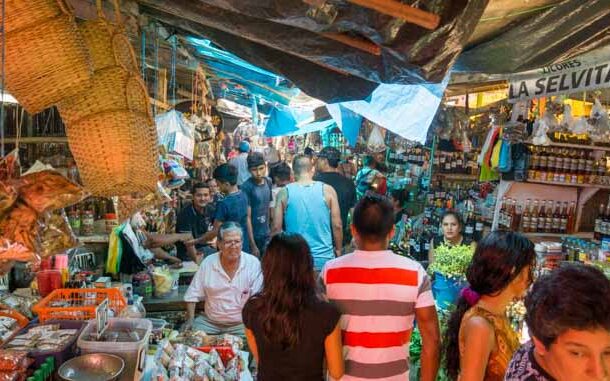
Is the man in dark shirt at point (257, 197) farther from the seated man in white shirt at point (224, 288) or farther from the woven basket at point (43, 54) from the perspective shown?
the woven basket at point (43, 54)

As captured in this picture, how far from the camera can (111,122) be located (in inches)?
74.1

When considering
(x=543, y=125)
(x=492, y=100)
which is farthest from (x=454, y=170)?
(x=543, y=125)

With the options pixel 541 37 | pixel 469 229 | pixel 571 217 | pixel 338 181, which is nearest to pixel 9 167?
pixel 541 37

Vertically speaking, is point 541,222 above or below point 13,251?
below

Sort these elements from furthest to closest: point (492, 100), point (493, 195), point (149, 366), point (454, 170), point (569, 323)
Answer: point (454, 170), point (492, 100), point (493, 195), point (149, 366), point (569, 323)

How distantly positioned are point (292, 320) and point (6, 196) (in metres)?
1.41

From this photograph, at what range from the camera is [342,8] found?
6.84 feet

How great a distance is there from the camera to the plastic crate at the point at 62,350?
2.25 metres

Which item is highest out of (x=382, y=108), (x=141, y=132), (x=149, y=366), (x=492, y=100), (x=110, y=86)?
(x=492, y=100)

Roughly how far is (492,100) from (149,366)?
21.6 feet

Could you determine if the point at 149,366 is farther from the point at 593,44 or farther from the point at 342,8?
the point at 593,44

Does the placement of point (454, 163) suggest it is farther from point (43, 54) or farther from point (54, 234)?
point (43, 54)

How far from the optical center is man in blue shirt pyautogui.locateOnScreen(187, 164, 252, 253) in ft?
18.0

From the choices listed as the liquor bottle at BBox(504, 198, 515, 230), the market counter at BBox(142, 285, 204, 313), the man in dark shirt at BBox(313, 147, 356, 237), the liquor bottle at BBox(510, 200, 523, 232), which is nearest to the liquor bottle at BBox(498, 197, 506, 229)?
the liquor bottle at BBox(504, 198, 515, 230)
